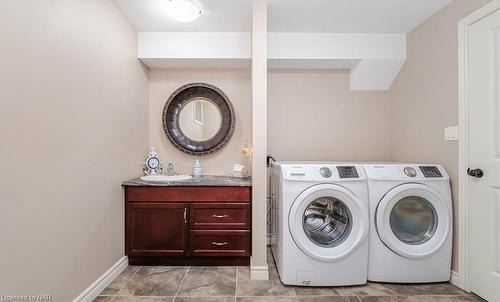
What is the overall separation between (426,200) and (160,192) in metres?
2.27

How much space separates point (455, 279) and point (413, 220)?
541mm

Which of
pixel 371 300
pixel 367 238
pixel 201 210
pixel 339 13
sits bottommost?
pixel 371 300

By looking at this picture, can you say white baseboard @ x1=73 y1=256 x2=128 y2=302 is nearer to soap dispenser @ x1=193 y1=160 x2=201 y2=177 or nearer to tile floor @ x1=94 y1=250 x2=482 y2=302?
tile floor @ x1=94 y1=250 x2=482 y2=302

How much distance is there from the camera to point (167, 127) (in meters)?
2.84

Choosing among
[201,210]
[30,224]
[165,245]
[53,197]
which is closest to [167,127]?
[201,210]

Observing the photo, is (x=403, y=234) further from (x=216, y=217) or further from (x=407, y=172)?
(x=216, y=217)

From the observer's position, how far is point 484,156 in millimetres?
1776

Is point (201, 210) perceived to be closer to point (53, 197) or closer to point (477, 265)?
point (53, 197)

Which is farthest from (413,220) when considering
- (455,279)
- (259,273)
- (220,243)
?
(220,243)

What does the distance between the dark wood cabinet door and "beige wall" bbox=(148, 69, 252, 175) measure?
0.70m

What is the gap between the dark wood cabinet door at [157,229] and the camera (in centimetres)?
228

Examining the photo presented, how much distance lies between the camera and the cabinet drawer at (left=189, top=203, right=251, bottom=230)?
2.28 meters

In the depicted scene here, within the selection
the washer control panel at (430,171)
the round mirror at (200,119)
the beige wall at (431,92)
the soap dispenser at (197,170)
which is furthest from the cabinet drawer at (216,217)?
the beige wall at (431,92)

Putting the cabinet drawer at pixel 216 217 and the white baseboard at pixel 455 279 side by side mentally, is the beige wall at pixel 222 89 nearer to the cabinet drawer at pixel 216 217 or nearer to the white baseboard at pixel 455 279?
the cabinet drawer at pixel 216 217
